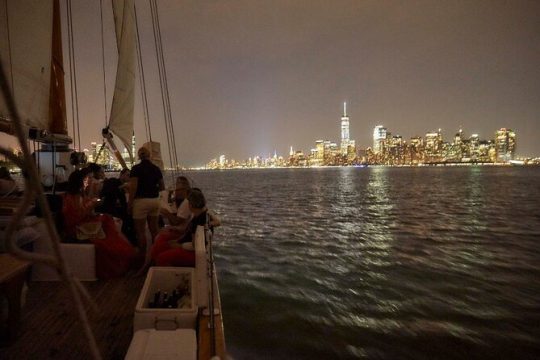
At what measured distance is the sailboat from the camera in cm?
128

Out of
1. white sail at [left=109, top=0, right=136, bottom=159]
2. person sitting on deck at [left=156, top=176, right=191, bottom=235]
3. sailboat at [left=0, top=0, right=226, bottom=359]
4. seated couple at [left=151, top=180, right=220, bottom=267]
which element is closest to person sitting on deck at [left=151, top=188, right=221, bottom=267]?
seated couple at [left=151, top=180, right=220, bottom=267]

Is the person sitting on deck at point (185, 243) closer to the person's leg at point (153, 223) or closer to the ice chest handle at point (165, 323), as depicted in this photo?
the person's leg at point (153, 223)

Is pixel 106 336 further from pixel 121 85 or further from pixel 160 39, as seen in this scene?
pixel 160 39

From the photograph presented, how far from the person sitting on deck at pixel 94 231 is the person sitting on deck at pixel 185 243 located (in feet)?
2.09

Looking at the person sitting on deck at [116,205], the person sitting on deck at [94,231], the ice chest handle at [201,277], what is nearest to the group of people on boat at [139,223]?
the person sitting on deck at [94,231]

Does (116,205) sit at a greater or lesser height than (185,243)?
greater

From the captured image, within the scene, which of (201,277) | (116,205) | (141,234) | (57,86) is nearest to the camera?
(201,277)

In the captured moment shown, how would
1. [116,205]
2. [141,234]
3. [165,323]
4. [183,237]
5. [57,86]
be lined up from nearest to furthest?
[165,323] → [183,237] → [141,234] → [57,86] → [116,205]

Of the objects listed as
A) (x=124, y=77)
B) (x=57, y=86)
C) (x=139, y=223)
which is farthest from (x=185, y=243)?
(x=124, y=77)

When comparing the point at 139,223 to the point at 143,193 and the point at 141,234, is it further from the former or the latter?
the point at 143,193

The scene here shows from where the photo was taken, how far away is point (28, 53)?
5145 millimetres

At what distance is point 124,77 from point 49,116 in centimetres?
307

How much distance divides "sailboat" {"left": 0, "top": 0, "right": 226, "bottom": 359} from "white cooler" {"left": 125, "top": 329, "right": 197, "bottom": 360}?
0.01 m

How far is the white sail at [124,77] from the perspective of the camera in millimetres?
8719
